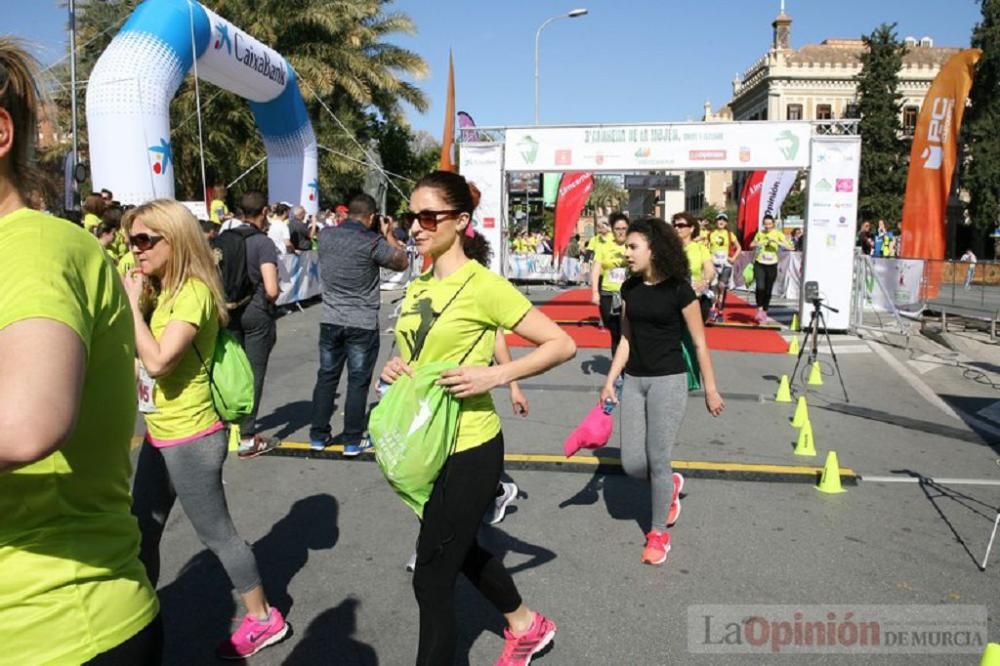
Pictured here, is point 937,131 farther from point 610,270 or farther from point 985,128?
point 985,128

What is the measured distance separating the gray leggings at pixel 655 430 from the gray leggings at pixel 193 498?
2180mm

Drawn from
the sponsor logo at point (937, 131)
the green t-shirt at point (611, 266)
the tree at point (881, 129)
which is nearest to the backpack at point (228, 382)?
the green t-shirt at point (611, 266)

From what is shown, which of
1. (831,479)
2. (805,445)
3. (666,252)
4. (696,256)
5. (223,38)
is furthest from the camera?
(223,38)

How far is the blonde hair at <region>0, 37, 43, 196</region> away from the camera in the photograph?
1367 millimetres

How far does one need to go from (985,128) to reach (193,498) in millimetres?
58575

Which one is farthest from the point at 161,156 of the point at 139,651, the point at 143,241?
the point at 139,651

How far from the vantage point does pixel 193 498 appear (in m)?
3.12

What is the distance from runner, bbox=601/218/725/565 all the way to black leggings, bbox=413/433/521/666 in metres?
1.84

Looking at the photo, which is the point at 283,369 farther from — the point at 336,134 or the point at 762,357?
the point at 336,134

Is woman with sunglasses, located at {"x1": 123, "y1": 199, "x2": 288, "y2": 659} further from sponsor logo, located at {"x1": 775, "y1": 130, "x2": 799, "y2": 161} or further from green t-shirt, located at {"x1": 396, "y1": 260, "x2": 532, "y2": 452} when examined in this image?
sponsor logo, located at {"x1": 775, "y1": 130, "x2": 799, "y2": 161}

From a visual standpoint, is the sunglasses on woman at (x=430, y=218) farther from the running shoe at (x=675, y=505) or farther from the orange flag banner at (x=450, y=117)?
the orange flag banner at (x=450, y=117)

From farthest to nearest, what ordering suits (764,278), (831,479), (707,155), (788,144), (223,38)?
(764,278) → (707,155) → (788,144) → (223,38) → (831,479)

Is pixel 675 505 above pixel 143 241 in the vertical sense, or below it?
below

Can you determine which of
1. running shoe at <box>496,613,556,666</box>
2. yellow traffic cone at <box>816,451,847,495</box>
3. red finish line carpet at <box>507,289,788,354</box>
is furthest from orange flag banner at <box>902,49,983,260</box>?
running shoe at <box>496,613,556,666</box>
